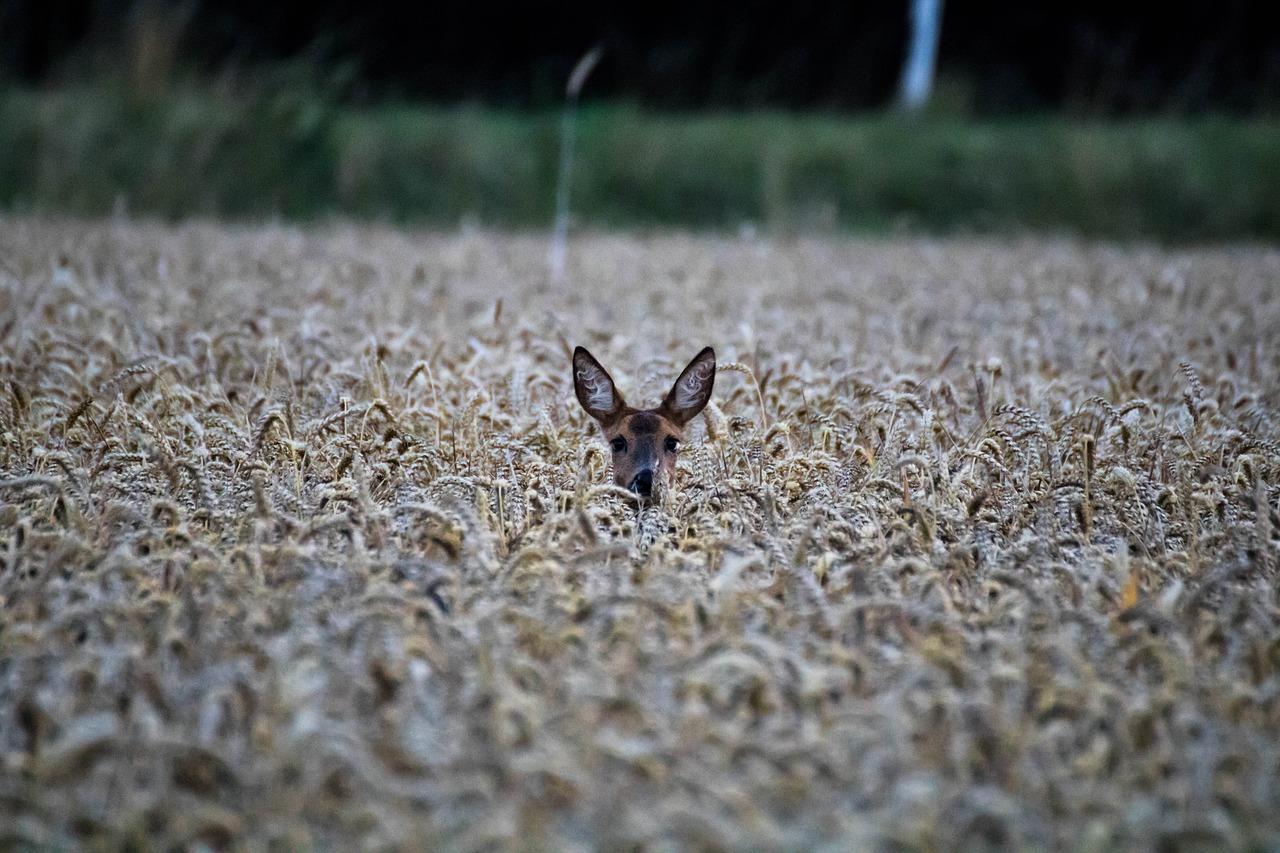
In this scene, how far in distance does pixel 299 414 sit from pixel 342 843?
2.57 m


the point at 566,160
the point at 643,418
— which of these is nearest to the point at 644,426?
the point at 643,418

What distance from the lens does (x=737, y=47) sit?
19312mm

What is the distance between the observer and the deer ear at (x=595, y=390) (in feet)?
14.6

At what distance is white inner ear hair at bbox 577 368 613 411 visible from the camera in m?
4.51

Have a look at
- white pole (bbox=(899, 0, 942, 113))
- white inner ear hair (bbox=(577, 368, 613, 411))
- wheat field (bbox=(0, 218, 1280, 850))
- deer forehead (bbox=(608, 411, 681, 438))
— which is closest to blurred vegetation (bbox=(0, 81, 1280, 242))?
white pole (bbox=(899, 0, 942, 113))

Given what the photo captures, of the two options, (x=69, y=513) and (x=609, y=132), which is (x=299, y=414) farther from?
(x=609, y=132)

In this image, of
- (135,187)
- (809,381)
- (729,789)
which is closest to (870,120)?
(135,187)

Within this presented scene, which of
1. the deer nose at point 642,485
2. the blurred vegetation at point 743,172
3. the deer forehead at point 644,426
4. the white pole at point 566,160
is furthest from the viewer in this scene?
the blurred vegetation at point 743,172

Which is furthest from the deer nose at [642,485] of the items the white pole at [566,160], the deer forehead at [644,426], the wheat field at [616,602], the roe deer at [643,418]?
the white pole at [566,160]

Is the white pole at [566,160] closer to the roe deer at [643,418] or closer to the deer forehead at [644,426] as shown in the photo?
the roe deer at [643,418]

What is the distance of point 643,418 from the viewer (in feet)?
14.5

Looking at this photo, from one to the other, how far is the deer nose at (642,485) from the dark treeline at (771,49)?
1271cm

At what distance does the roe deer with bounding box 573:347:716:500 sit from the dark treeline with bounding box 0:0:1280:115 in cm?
1221

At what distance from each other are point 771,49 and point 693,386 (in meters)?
16.1
